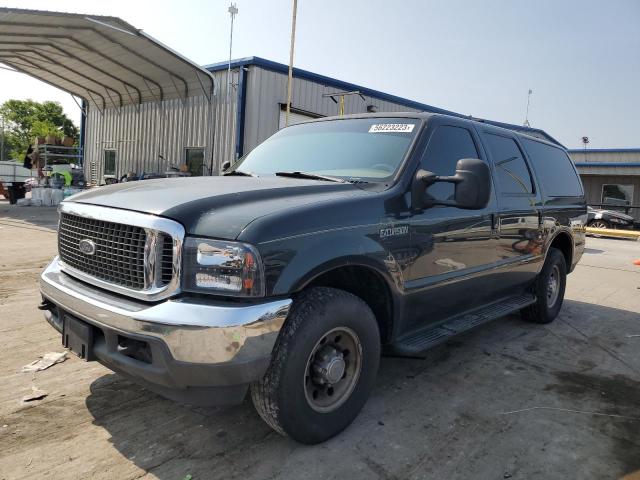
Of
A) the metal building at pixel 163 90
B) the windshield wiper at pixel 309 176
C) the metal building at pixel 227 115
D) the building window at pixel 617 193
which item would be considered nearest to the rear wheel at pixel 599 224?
the building window at pixel 617 193

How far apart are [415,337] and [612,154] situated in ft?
94.4

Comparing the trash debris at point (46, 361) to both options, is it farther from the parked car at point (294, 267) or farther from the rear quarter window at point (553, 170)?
the rear quarter window at point (553, 170)

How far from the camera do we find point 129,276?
2496mm

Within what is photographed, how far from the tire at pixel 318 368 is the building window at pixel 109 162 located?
20.5 meters

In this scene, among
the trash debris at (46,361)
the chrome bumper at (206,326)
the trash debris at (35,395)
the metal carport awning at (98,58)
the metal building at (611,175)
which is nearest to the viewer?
the chrome bumper at (206,326)

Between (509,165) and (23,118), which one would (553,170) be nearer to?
(509,165)

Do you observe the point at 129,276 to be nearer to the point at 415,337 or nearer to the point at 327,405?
the point at 327,405

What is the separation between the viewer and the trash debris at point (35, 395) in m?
3.10

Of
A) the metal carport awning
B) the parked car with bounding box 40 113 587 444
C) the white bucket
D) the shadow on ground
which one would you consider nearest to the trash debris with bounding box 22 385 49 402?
the shadow on ground

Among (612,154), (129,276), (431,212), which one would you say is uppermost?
(612,154)

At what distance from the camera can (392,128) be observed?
141 inches

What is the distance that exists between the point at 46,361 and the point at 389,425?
8.36 ft

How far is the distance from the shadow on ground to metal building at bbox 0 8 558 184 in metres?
12.3

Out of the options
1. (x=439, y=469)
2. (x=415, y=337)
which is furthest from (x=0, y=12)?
(x=439, y=469)
